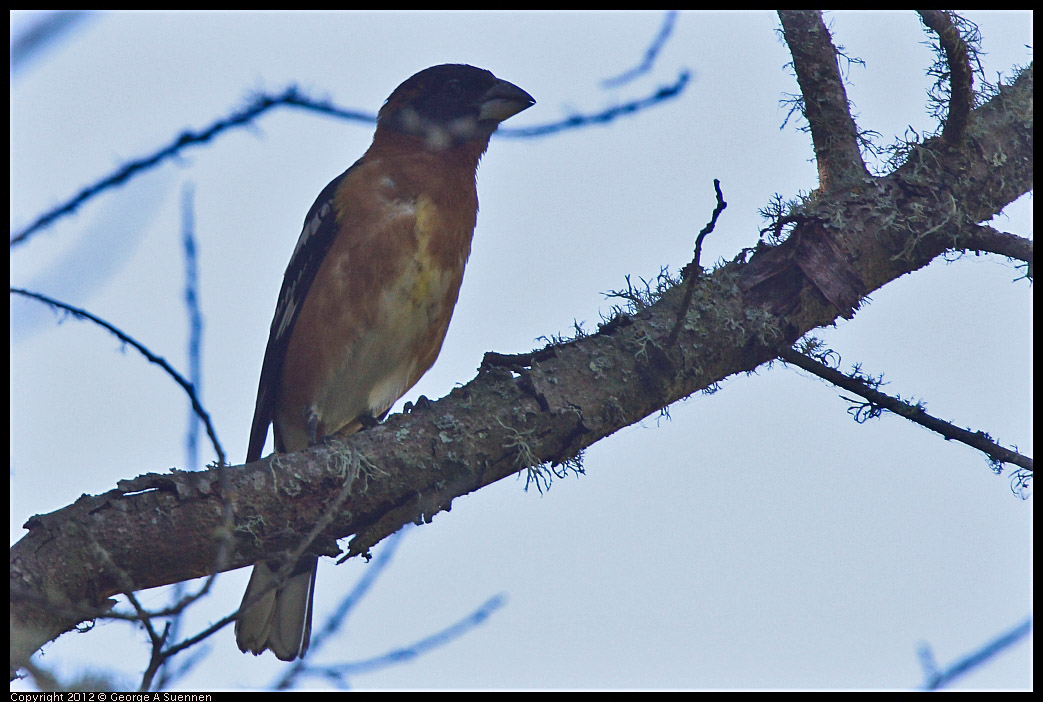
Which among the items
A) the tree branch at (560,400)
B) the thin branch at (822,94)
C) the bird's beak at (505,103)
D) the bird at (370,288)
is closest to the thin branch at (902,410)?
the tree branch at (560,400)

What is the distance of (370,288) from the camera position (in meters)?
4.90

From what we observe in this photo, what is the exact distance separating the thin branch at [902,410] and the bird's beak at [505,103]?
2702 mm

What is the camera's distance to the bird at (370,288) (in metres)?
4.89

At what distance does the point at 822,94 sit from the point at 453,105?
2.47 meters

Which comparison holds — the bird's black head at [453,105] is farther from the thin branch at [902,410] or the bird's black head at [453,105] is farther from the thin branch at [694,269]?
the thin branch at [902,410]

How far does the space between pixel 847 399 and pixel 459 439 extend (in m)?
1.44

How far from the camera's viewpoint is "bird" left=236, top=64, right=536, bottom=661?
4895 mm

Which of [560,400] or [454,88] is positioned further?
[454,88]

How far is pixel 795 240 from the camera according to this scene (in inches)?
142

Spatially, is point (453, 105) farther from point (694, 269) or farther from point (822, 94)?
point (694, 269)

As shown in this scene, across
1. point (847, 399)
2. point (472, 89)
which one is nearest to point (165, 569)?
point (847, 399)

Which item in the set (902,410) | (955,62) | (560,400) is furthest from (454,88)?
(902,410)
